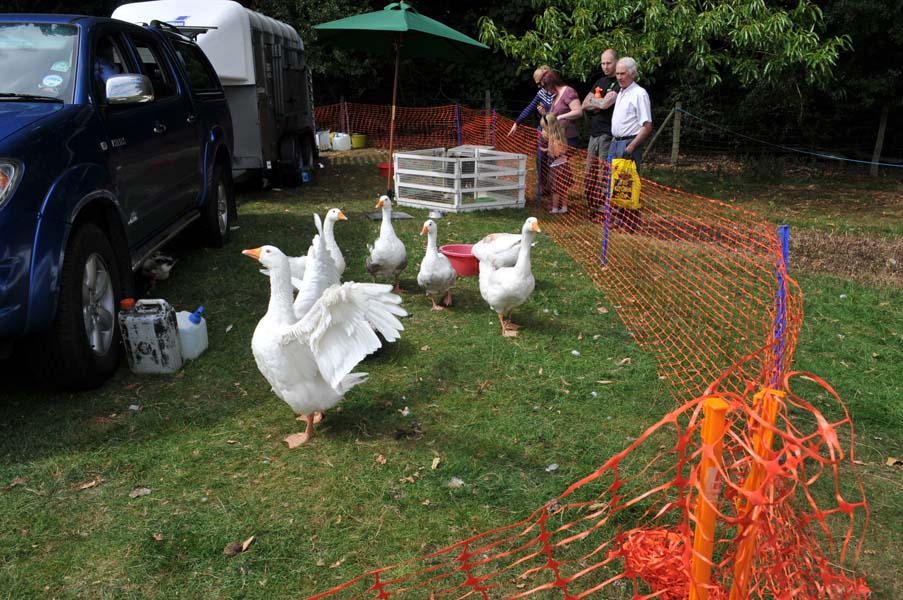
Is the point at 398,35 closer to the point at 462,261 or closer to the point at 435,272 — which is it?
the point at 462,261

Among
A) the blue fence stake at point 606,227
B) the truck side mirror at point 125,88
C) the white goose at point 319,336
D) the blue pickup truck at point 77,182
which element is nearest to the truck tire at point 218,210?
the blue pickup truck at point 77,182

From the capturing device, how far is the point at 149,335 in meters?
4.27

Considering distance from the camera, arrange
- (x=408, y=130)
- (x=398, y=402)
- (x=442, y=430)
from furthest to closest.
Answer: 1. (x=408, y=130)
2. (x=398, y=402)
3. (x=442, y=430)

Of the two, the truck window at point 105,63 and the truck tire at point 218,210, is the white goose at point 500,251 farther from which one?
the truck tire at point 218,210

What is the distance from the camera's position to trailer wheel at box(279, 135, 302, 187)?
426 inches

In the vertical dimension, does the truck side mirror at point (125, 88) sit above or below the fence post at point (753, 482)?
above

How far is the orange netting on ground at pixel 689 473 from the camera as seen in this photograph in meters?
1.73

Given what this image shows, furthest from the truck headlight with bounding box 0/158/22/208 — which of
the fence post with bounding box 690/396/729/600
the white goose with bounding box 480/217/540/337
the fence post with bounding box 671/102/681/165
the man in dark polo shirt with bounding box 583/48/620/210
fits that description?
the fence post with bounding box 671/102/681/165

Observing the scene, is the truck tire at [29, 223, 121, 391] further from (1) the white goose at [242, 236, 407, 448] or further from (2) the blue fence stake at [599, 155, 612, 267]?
(2) the blue fence stake at [599, 155, 612, 267]

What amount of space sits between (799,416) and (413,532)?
252 cm

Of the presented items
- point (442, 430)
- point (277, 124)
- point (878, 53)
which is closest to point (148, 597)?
point (442, 430)

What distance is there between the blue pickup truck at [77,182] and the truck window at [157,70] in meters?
0.03

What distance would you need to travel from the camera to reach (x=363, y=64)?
56.9ft

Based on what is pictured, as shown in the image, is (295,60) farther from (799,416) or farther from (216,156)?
(799,416)
